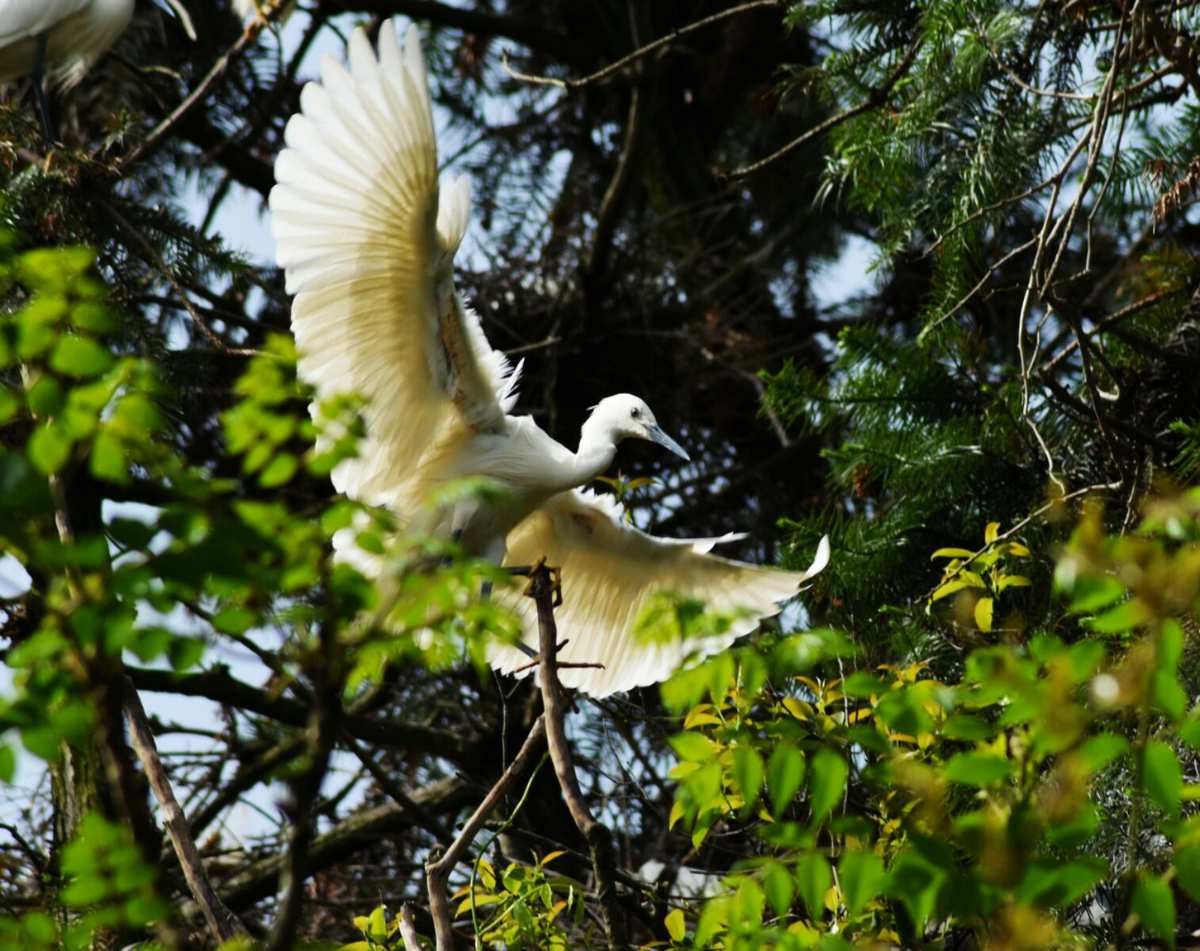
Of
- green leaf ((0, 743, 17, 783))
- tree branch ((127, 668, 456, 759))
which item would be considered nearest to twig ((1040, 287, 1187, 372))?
tree branch ((127, 668, 456, 759))

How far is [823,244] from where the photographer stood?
598 cm

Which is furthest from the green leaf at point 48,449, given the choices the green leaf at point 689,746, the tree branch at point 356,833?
the tree branch at point 356,833

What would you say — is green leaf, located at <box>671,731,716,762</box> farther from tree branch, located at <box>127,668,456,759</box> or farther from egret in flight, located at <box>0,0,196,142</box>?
egret in flight, located at <box>0,0,196,142</box>

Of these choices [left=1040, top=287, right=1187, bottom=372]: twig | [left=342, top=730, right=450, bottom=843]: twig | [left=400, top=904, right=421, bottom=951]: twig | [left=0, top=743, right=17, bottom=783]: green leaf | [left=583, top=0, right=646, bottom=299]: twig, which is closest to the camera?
[left=0, top=743, right=17, bottom=783]: green leaf

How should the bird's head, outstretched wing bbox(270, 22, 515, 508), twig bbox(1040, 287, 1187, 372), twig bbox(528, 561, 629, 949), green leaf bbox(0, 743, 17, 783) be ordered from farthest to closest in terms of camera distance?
the bird's head < twig bbox(1040, 287, 1187, 372) < outstretched wing bbox(270, 22, 515, 508) < twig bbox(528, 561, 629, 949) < green leaf bbox(0, 743, 17, 783)

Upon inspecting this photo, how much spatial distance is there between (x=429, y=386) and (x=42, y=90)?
1.82m

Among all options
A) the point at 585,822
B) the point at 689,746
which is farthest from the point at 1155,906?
the point at 585,822

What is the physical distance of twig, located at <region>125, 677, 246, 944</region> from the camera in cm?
235

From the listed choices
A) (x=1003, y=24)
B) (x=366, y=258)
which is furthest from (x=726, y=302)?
(x=366, y=258)

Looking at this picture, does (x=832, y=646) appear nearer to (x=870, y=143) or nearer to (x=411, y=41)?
(x=411, y=41)

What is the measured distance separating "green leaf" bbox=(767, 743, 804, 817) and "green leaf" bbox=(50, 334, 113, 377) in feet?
2.53

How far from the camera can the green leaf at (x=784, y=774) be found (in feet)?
5.26

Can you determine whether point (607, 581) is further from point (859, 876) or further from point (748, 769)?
point (859, 876)

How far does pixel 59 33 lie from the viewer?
16.8ft
